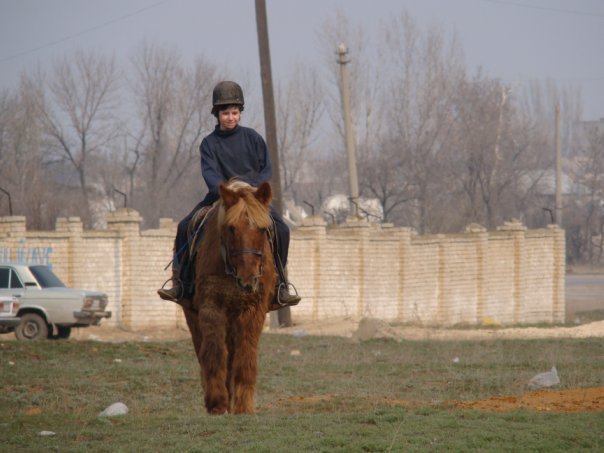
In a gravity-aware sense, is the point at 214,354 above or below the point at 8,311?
above

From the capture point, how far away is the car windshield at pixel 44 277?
2706cm

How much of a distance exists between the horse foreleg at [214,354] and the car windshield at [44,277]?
17403 mm

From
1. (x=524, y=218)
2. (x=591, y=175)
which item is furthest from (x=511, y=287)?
(x=591, y=175)

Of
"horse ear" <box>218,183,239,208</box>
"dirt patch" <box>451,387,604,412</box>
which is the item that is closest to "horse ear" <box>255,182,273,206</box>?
"horse ear" <box>218,183,239,208</box>

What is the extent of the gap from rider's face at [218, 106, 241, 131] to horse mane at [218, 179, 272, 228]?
1.18 meters

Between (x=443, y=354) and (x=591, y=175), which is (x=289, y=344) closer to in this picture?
(x=443, y=354)

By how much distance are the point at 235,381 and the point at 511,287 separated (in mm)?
34729

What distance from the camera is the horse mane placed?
1004 centimetres

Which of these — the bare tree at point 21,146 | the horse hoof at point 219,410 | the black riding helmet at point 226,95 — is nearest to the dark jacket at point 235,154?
the black riding helmet at point 226,95

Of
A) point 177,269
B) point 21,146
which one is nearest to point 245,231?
point 177,269

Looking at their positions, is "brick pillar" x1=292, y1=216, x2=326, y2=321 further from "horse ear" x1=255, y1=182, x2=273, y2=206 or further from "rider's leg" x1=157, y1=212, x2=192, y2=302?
"horse ear" x1=255, y1=182, x2=273, y2=206

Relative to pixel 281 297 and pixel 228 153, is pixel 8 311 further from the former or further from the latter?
pixel 281 297

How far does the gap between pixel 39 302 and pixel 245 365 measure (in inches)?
685

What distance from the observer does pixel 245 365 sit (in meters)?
10.3
